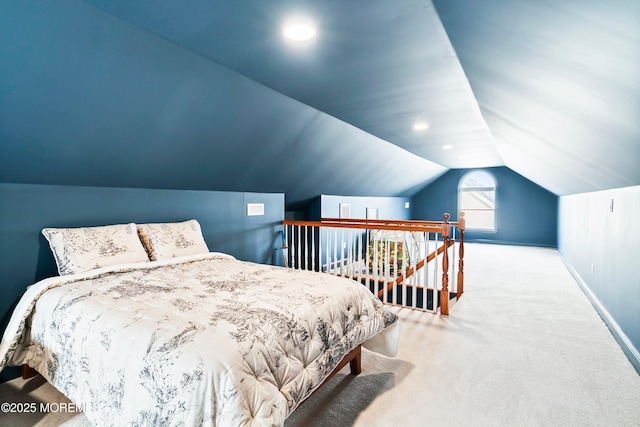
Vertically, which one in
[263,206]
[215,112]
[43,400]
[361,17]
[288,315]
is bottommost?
[43,400]

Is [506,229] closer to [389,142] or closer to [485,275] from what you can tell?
[485,275]

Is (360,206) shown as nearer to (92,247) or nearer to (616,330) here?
(616,330)

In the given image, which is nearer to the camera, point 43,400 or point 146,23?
point 146,23

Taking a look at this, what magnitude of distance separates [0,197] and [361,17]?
2706 millimetres

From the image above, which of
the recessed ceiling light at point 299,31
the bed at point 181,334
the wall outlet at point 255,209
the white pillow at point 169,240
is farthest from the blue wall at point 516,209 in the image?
the recessed ceiling light at point 299,31

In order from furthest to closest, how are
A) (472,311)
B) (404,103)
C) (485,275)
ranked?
(485,275) < (472,311) < (404,103)

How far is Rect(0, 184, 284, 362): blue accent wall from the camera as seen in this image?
93.4 inches

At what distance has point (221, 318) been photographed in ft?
5.19

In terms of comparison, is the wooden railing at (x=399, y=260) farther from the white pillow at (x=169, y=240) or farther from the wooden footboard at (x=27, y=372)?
the wooden footboard at (x=27, y=372)

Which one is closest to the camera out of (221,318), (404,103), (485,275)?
(221,318)

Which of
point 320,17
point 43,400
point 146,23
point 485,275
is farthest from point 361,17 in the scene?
point 485,275

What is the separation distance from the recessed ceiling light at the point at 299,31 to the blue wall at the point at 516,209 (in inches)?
336

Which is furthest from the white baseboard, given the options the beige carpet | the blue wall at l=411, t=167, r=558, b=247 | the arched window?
the arched window

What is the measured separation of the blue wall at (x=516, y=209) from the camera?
846 cm
